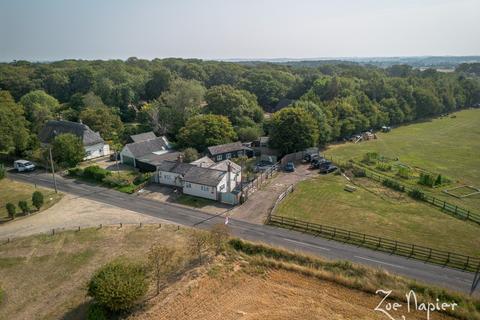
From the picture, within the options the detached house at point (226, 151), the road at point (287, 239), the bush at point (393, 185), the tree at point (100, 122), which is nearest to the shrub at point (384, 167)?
the bush at point (393, 185)

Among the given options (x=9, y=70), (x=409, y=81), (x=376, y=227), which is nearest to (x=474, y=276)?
(x=376, y=227)

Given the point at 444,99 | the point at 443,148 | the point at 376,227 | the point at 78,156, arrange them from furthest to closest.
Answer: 1. the point at 444,99
2. the point at 443,148
3. the point at 78,156
4. the point at 376,227

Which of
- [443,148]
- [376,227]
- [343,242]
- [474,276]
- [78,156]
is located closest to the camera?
[474,276]

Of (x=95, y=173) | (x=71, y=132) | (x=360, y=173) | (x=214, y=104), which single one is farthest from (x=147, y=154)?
(x=360, y=173)

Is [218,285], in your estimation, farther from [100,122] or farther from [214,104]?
[214,104]

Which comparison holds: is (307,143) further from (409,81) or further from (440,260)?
(409,81)

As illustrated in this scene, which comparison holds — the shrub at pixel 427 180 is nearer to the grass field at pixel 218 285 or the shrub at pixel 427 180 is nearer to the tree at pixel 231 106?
the grass field at pixel 218 285

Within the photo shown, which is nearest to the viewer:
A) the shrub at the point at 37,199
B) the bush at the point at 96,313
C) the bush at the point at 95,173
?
the bush at the point at 96,313
